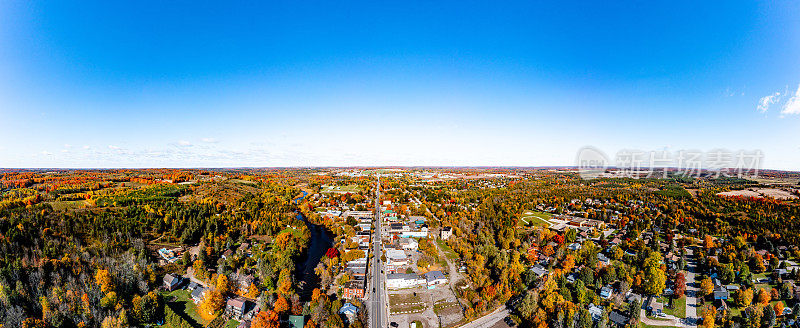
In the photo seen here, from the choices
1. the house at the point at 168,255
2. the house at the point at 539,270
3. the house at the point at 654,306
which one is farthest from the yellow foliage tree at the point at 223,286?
the house at the point at 654,306

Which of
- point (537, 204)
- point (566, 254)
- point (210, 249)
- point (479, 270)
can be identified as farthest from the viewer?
point (537, 204)

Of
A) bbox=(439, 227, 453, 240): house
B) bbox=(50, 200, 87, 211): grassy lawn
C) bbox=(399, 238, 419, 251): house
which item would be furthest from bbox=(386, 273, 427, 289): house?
bbox=(50, 200, 87, 211): grassy lawn

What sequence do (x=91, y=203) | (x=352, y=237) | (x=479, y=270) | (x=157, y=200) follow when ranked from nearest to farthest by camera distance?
(x=479, y=270) < (x=352, y=237) < (x=91, y=203) < (x=157, y=200)

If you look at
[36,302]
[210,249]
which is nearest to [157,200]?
[210,249]

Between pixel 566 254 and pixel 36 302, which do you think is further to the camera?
pixel 566 254

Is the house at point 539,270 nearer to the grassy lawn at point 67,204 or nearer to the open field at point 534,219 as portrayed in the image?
the open field at point 534,219

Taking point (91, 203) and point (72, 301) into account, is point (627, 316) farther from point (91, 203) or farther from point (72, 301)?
point (91, 203)

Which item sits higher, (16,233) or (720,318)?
(16,233)
